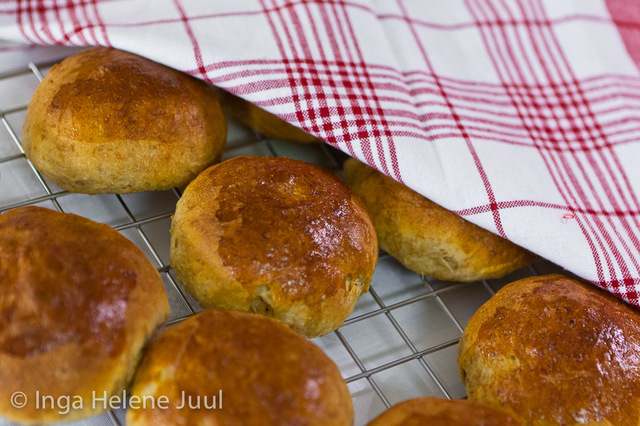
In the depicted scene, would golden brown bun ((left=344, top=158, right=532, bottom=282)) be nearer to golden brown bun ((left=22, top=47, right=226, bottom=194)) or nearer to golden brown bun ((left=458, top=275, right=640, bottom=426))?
golden brown bun ((left=458, top=275, right=640, bottom=426))

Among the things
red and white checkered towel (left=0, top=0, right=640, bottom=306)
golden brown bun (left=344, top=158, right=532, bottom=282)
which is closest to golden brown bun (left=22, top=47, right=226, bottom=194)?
red and white checkered towel (left=0, top=0, right=640, bottom=306)

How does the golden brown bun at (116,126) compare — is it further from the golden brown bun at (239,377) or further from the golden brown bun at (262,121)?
the golden brown bun at (239,377)

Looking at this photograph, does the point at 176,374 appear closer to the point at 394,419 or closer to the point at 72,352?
the point at 72,352

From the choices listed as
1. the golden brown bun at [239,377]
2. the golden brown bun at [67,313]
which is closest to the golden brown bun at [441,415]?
the golden brown bun at [239,377]

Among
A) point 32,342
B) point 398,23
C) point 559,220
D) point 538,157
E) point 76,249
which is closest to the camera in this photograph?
point 32,342

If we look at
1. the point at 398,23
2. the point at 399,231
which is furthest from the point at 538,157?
the point at 398,23

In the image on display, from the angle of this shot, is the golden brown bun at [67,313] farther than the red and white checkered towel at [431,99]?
No
